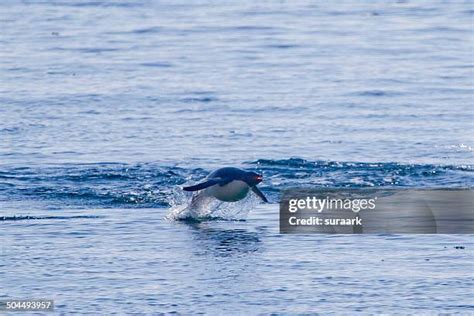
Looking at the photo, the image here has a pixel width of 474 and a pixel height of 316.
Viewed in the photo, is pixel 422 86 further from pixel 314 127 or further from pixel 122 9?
pixel 122 9

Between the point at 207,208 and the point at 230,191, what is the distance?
1.28 feet

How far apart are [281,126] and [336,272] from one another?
816cm

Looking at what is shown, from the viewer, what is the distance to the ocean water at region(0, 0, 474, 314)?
12.2 metres

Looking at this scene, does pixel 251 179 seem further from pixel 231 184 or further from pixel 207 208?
pixel 207 208

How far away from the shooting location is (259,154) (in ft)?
60.6

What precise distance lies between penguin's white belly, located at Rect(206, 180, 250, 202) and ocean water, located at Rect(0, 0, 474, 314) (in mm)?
307

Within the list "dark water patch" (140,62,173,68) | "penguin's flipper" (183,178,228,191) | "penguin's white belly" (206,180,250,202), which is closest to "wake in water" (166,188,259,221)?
"penguin's white belly" (206,180,250,202)

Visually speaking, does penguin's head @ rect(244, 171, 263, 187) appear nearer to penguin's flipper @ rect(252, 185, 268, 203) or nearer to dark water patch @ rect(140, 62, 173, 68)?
penguin's flipper @ rect(252, 185, 268, 203)

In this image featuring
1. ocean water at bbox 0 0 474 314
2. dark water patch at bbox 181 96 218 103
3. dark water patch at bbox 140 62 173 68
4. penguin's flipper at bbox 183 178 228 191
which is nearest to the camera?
ocean water at bbox 0 0 474 314

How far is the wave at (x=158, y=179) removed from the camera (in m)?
16.0

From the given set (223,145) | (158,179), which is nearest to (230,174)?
(158,179)

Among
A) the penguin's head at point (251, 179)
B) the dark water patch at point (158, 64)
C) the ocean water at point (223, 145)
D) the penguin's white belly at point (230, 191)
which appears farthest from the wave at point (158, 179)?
the dark water patch at point (158, 64)

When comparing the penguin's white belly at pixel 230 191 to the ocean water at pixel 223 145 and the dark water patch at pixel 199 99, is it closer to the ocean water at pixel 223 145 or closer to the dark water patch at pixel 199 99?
the ocean water at pixel 223 145

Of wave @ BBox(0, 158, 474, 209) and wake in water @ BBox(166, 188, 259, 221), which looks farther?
wave @ BBox(0, 158, 474, 209)
